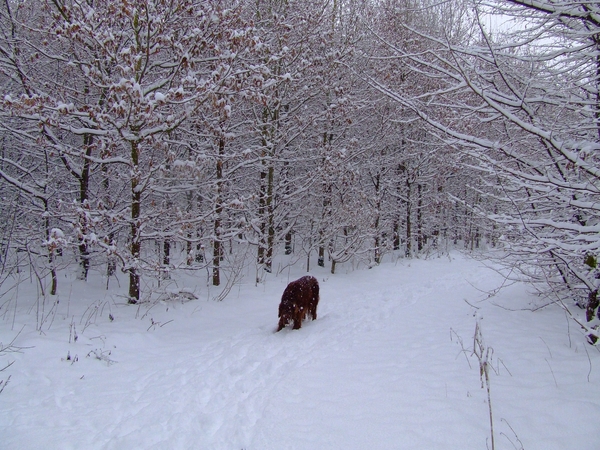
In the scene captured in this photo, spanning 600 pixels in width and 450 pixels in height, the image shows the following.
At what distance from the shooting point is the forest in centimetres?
351

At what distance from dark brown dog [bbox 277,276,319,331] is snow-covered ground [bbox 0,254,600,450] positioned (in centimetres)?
24

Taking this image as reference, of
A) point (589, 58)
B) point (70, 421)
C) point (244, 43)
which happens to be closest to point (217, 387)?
point (70, 421)

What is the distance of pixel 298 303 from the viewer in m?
6.48

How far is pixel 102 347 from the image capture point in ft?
16.8

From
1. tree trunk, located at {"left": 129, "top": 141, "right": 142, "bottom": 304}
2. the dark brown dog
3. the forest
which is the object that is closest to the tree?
the forest

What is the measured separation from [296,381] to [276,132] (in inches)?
339

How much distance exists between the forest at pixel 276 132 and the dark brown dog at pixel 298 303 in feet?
7.26

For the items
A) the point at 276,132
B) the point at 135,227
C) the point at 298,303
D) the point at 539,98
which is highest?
the point at 276,132

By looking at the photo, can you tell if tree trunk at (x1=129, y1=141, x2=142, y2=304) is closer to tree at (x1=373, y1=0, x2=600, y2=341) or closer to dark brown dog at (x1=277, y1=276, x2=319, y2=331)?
dark brown dog at (x1=277, y1=276, x2=319, y2=331)

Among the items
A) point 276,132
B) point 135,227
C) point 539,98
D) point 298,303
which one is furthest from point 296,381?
point 276,132

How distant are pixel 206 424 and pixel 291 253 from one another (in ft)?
37.3

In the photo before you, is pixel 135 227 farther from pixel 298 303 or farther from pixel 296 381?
pixel 296 381

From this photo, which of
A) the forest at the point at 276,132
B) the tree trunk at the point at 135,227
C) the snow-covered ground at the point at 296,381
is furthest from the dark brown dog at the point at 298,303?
the tree trunk at the point at 135,227

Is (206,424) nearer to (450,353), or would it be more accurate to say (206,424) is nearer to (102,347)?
(102,347)
